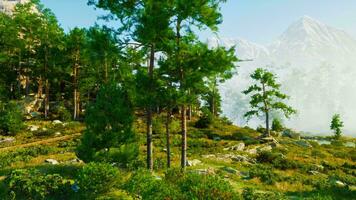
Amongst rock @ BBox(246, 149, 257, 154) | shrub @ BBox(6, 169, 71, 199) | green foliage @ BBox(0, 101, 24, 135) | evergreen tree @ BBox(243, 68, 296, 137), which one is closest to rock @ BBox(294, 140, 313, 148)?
evergreen tree @ BBox(243, 68, 296, 137)

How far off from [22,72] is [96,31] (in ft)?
145

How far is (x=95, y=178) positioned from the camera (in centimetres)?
1509

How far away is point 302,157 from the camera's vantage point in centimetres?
3831

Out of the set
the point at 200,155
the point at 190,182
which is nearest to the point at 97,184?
the point at 190,182

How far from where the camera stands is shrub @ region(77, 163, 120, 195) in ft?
49.4

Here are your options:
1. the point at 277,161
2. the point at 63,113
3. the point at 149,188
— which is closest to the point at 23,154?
the point at 63,113

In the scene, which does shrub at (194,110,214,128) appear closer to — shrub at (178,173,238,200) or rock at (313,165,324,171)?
rock at (313,165,324,171)

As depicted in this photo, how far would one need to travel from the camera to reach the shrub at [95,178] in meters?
15.1

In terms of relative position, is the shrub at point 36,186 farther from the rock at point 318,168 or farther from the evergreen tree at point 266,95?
the evergreen tree at point 266,95

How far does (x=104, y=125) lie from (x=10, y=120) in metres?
29.0

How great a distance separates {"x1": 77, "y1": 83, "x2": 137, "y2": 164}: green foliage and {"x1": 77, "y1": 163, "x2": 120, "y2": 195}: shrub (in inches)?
168

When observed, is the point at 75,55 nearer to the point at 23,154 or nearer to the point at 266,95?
the point at 23,154

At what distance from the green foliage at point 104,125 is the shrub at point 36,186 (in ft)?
11.9

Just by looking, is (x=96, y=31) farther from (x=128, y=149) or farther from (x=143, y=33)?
(x=128, y=149)
